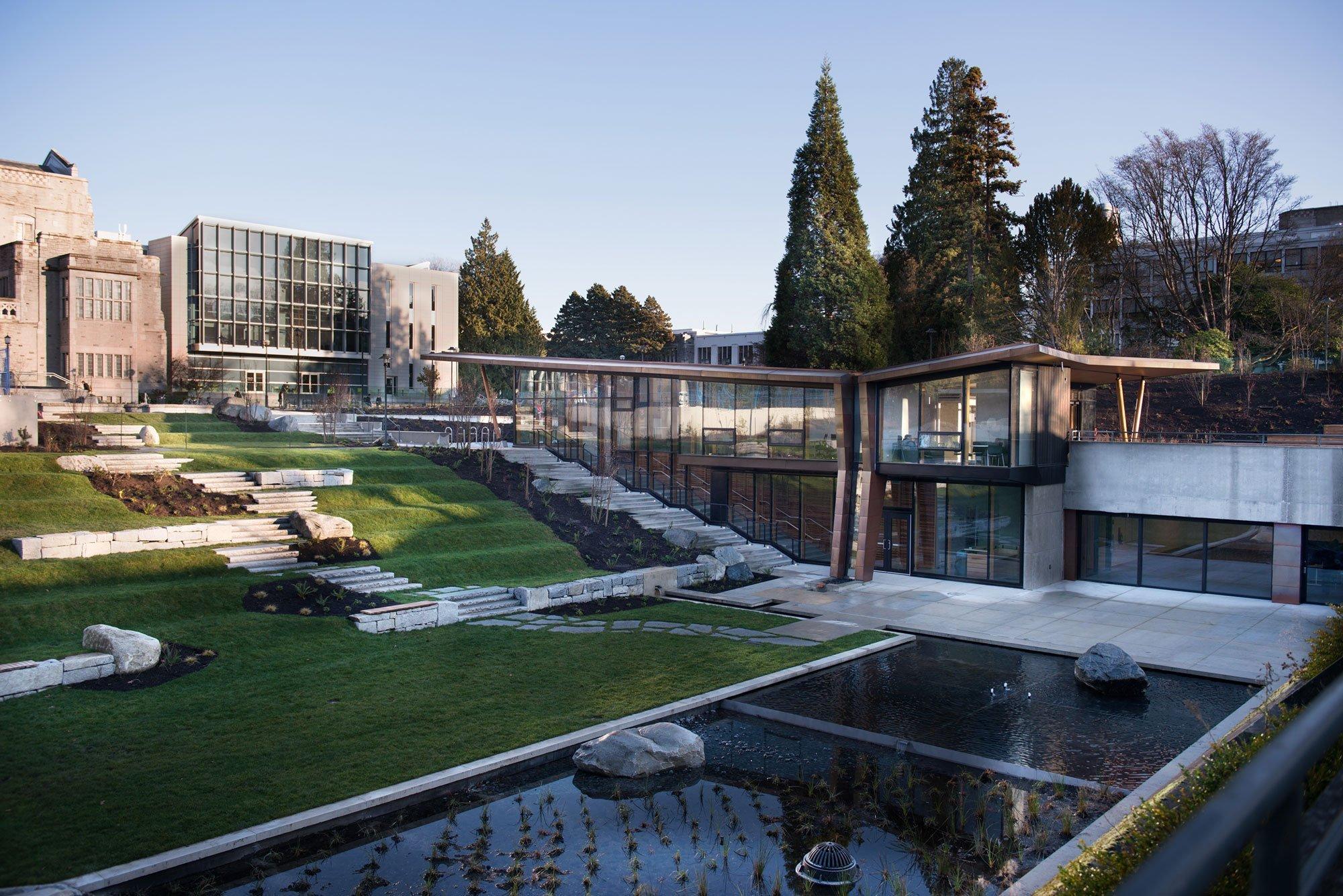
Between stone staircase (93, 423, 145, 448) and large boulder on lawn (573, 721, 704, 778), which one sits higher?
stone staircase (93, 423, 145, 448)

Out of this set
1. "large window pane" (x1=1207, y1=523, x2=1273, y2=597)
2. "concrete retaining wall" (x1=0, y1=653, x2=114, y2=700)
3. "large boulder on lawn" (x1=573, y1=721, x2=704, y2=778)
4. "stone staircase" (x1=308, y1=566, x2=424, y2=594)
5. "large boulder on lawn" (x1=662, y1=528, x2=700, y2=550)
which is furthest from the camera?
"large boulder on lawn" (x1=662, y1=528, x2=700, y2=550)

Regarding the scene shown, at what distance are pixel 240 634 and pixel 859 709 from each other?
11.1 meters

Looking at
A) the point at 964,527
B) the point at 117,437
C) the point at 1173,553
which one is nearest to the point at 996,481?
the point at 964,527

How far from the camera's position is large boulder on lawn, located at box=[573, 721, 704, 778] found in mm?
11938

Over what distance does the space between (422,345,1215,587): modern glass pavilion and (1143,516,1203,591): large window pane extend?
2179 mm

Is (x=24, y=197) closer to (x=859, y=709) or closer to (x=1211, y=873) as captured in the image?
(x=859, y=709)

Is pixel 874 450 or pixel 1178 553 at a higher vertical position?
pixel 874 450

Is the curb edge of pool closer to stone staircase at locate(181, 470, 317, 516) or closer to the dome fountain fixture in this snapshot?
the dome fountain fixture

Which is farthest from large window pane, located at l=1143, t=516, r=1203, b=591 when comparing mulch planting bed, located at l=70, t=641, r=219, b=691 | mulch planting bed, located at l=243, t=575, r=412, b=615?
mulch planting bed, located at l=70, t=641, r=219, b=691

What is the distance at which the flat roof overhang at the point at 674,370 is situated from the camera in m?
27.2

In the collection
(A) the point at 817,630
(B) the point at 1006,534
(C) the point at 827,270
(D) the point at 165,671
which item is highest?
(C) the point at 827,270

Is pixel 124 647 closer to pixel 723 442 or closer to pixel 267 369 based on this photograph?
pixel 723 442

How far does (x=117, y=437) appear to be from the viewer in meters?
30.5

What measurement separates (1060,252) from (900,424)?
1048 inches
